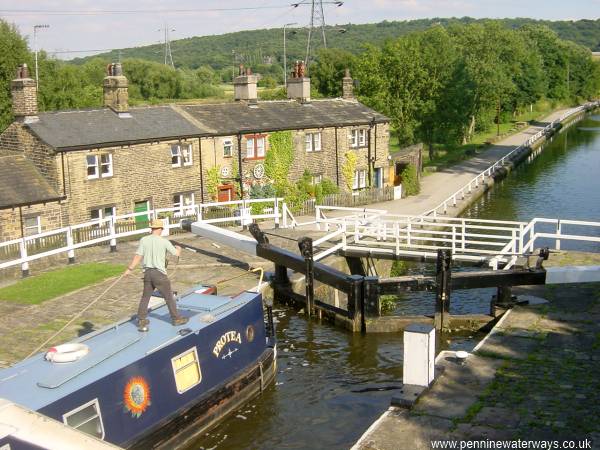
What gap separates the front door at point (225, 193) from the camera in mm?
36844

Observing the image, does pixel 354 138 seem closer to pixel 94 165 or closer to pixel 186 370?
pixel 94 165

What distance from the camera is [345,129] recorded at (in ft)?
140

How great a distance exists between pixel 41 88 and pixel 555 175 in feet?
137

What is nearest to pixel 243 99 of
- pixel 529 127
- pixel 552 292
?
pixel 552 292

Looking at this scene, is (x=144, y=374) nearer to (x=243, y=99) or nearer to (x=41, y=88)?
(x=243, y=99)

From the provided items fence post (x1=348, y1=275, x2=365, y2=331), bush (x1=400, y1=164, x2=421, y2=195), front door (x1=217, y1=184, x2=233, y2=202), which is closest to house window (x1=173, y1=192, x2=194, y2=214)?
front door (x1=217, y1=184, x2=233, y2=202)

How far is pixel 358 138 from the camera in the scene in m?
43.7

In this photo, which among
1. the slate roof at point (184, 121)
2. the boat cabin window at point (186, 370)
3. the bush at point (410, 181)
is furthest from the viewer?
the bush at point (410, 181)

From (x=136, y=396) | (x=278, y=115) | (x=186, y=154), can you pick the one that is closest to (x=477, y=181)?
(x=278, y=115)

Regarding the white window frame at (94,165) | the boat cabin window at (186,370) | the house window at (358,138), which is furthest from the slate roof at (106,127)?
the boat cabin window at (186,370)

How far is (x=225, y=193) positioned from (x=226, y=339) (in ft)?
77.0

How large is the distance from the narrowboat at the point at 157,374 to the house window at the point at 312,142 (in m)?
25.6

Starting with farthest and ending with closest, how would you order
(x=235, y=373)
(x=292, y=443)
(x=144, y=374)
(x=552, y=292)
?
(x=552, y=292)
(x=235, y=373)
(x=292, y=443)
(x=144, y=374)

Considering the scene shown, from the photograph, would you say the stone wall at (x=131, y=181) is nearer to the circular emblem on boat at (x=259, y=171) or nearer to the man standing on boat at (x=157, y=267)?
the circular emblem on boat at (x=259, y=171)
